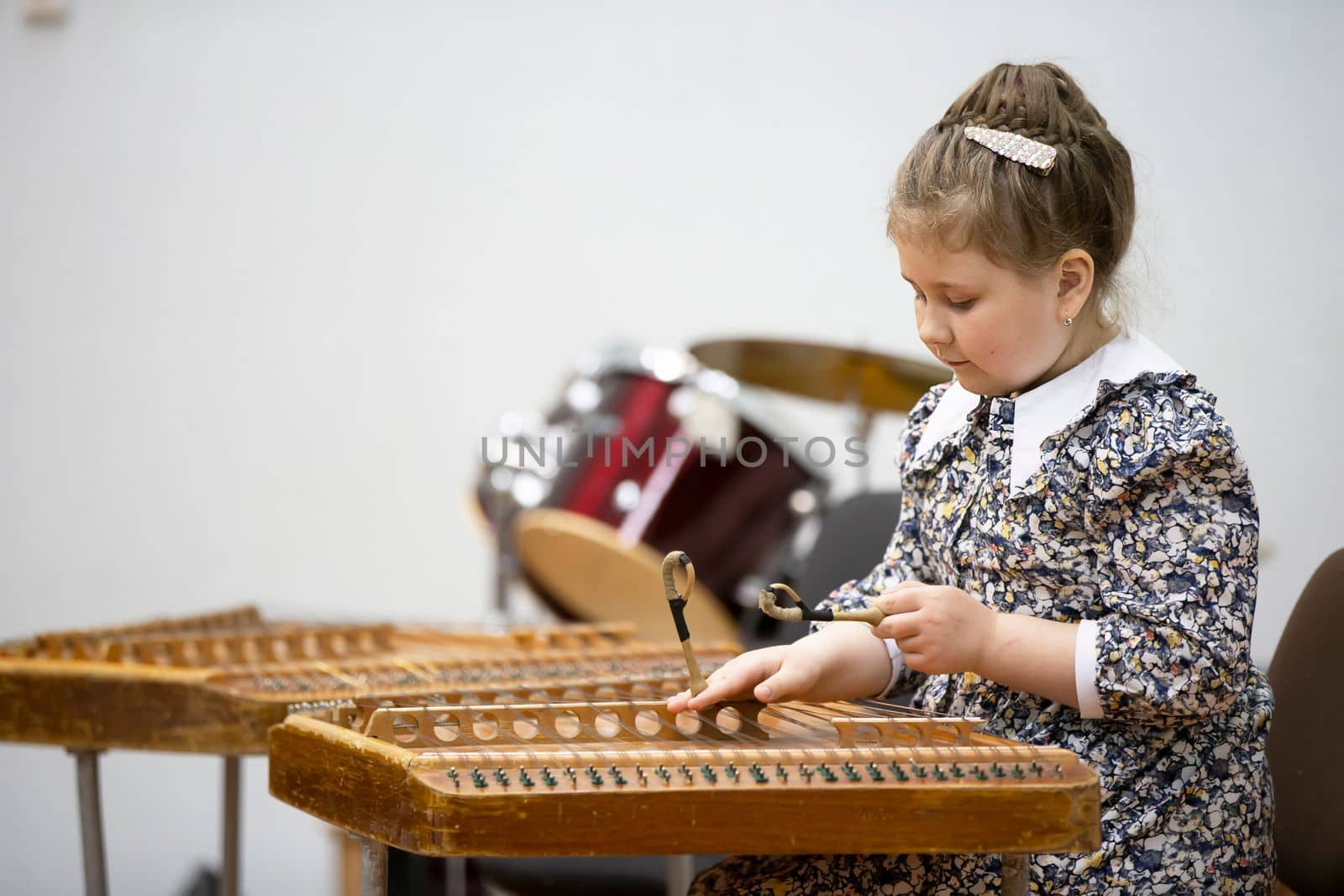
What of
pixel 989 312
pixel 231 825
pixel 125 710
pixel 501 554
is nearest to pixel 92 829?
pixel 125 710

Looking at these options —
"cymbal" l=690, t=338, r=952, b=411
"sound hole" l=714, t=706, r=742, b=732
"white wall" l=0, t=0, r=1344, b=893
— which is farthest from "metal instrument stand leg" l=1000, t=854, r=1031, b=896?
"white wall" l=0, t=0, r=1344, b=893

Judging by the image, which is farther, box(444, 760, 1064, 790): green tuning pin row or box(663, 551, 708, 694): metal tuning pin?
box(663, 551, 708, 694): metal tuning pin

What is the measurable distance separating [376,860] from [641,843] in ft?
0.82

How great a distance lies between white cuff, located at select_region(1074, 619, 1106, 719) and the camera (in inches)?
40.8

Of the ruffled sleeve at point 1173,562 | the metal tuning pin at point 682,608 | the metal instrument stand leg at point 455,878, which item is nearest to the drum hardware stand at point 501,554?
the metal instrument stand leg at point 455,878

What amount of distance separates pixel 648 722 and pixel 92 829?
1011 mm

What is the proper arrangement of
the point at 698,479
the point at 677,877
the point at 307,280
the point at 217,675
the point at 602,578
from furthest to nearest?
the point at 307,280, the point at 602,578, the point at 698,479, the point at 677,877, the point at 217,675

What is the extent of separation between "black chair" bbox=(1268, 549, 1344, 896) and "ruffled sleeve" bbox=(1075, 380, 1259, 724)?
222 mm

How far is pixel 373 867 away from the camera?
1.01 m

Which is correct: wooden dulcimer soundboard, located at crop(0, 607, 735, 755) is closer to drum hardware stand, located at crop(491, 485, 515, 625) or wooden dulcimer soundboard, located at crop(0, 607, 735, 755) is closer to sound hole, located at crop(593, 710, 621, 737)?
sound hole, located at crop(593, 710, 621, 737)

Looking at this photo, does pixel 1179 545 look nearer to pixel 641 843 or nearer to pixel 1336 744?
pixel 1336 744

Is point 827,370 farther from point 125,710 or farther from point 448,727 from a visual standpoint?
point 448,727

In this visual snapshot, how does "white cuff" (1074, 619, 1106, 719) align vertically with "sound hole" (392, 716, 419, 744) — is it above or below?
above

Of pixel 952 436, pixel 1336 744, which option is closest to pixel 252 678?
pixel 952 436
